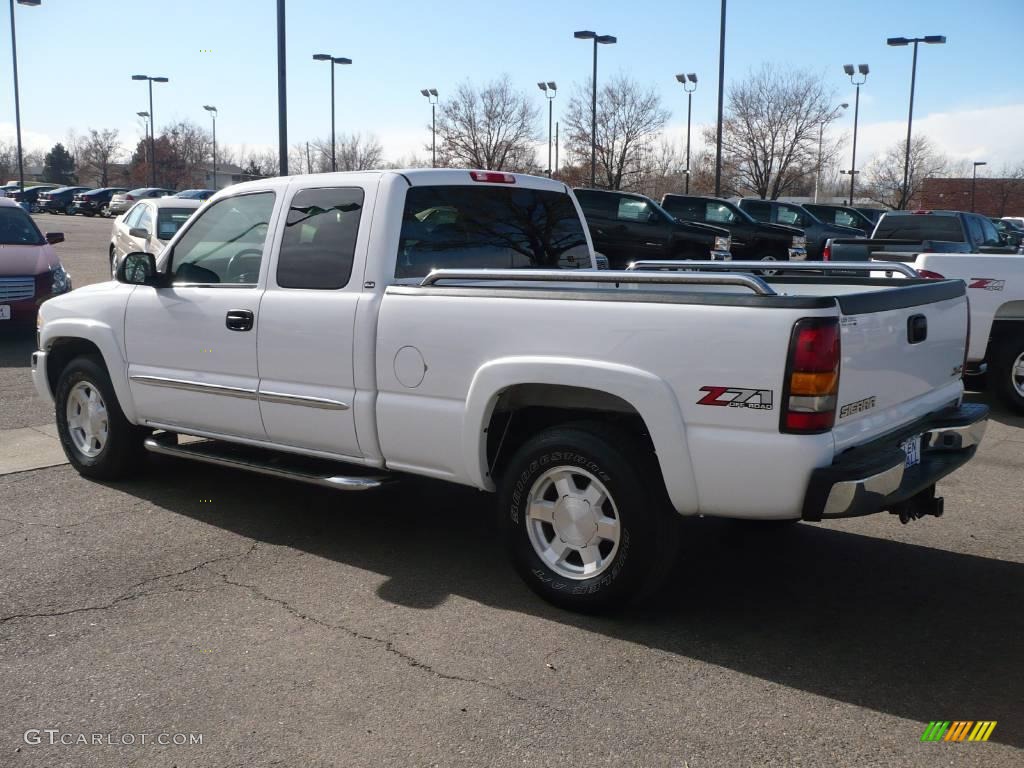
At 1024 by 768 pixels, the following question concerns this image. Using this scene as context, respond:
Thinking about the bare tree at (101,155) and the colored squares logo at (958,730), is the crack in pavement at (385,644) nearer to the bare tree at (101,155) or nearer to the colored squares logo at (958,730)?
the colored squares logo at (958,730)

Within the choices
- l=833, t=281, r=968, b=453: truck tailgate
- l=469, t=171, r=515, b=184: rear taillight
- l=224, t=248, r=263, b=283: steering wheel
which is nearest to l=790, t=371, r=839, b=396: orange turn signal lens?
l=833, t=281, r=968, b=453: truck tailgate

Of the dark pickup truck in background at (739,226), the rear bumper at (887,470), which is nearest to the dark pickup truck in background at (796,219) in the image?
the dark pickup truck in background at (739,226)

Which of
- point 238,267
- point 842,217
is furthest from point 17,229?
point 842,217

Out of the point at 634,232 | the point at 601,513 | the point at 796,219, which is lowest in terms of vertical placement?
the point at 601,513

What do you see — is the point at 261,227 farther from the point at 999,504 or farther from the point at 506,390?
the point at 999,504

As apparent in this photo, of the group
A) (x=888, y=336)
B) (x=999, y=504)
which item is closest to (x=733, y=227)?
(x=999, y=504)

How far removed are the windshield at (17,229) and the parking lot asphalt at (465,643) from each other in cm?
795

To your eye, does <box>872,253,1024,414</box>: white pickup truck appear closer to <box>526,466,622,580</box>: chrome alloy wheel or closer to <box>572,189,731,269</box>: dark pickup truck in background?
<box>526,466,622,580</box>: chrome alloy wheel

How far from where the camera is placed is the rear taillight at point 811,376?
374 centimetres

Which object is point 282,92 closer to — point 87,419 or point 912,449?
point 87,419

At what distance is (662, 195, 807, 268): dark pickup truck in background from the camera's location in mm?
23391

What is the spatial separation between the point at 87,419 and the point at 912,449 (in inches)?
199

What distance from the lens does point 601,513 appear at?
4355mm

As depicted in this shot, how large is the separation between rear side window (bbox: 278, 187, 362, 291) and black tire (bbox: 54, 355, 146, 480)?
178 cm
